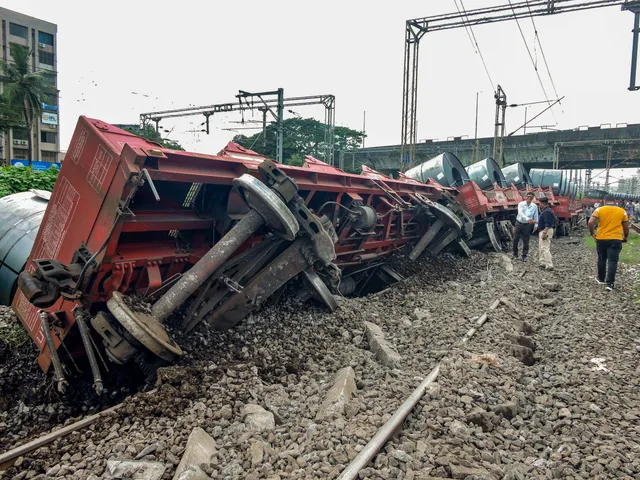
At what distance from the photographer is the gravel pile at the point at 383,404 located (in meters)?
2.20

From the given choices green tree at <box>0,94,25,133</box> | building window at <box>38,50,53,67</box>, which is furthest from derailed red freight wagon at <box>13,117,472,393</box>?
building window at <box>38,50,53,67</box>

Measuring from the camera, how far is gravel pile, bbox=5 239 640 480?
2203 mm

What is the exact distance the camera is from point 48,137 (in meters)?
45.0

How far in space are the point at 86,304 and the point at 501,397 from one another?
120 inches

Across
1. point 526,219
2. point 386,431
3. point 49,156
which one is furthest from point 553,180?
point 49,156

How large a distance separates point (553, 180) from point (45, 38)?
167 feet

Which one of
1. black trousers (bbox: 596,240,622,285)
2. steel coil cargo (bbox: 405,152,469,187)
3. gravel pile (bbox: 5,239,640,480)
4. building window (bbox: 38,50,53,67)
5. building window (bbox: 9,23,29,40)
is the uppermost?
building window (bbox: 9,23,29,40)

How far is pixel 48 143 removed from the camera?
45094mm

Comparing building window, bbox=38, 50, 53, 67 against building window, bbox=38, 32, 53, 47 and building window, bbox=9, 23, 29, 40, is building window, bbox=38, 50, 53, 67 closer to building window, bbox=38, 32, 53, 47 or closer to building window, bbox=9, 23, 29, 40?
building window, bbox=38, 32, 53, 47

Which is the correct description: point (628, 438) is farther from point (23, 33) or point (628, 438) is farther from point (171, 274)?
point (23, 33)

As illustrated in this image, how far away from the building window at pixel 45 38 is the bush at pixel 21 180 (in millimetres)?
40716

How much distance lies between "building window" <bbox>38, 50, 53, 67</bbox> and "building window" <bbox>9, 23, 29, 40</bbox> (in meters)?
1.86

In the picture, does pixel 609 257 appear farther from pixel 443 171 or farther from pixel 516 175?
pixel 516 175

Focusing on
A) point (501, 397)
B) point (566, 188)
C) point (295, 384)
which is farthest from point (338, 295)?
point (566, 188)
